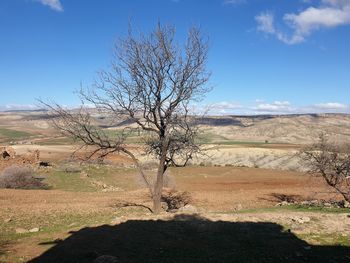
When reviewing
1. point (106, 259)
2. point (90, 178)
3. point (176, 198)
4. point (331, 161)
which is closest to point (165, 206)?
point (176, 198)

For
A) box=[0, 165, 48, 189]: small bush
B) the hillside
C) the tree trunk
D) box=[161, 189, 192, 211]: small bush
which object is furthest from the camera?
the hillside

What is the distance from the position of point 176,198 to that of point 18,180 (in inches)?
505

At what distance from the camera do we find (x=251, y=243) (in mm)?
11609

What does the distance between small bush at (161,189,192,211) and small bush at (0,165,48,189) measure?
Answer: 33.4ft

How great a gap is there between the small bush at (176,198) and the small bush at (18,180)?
10.2 metres

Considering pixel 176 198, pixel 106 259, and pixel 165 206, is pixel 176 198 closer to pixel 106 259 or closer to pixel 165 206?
pixel 165 206

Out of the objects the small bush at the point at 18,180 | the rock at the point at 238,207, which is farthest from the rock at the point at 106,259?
the small bush at the point at 18,180

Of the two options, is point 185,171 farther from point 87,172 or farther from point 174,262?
point 174,262

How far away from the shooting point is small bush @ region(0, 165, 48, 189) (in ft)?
96.5

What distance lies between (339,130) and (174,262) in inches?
5951

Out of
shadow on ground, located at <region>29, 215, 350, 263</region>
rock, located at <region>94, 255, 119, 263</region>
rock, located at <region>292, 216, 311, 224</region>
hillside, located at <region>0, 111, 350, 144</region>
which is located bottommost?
hillside, located at <region>0, 111, 350, 144</region>

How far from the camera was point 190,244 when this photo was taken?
1139cm

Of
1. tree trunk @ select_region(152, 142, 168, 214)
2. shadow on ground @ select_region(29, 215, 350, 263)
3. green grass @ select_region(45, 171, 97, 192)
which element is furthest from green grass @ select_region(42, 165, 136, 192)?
shadow on ground @ select_region(29, 215, 350, 263)

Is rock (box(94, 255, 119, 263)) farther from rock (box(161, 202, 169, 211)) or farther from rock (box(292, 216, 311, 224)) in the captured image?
rock (box(161, 202, 169, 211))
